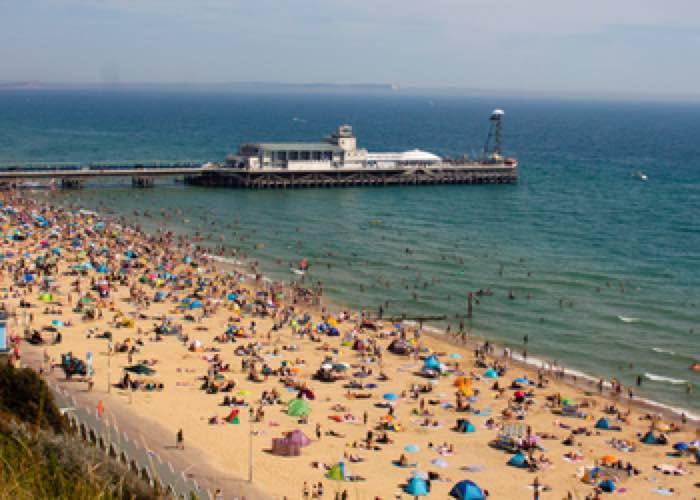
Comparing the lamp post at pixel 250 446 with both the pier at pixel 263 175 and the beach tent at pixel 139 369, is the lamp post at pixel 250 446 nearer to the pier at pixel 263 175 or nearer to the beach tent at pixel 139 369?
the beach tent at pixel 139 369

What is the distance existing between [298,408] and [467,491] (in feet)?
27.8

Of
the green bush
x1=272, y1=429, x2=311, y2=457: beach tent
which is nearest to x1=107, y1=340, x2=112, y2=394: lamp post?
x1=272, y1=429, x2=311, y2=457: beach tent

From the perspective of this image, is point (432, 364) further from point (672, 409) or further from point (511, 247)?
point (511, 247)

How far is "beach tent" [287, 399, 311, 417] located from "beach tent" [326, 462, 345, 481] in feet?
16.9

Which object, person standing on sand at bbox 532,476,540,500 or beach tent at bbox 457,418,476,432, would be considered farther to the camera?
beach tent at bbox 457,418,476,432

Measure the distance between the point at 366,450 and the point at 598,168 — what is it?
10499cm

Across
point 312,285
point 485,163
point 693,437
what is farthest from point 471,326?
point 485,163

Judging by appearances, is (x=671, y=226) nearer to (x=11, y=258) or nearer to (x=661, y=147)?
(x=11, y=258)

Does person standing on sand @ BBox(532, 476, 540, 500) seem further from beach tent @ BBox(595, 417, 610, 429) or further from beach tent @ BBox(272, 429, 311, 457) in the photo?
beach tent @ BBox(272, 429, 311, 457)

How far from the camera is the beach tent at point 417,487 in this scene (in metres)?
26.0

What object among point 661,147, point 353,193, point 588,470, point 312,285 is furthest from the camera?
point 661,147

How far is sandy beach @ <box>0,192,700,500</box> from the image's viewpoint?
2808 centimetres

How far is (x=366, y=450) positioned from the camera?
2969cm

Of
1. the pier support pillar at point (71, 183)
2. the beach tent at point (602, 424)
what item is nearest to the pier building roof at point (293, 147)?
the pier support pillar at point (71, 183)
